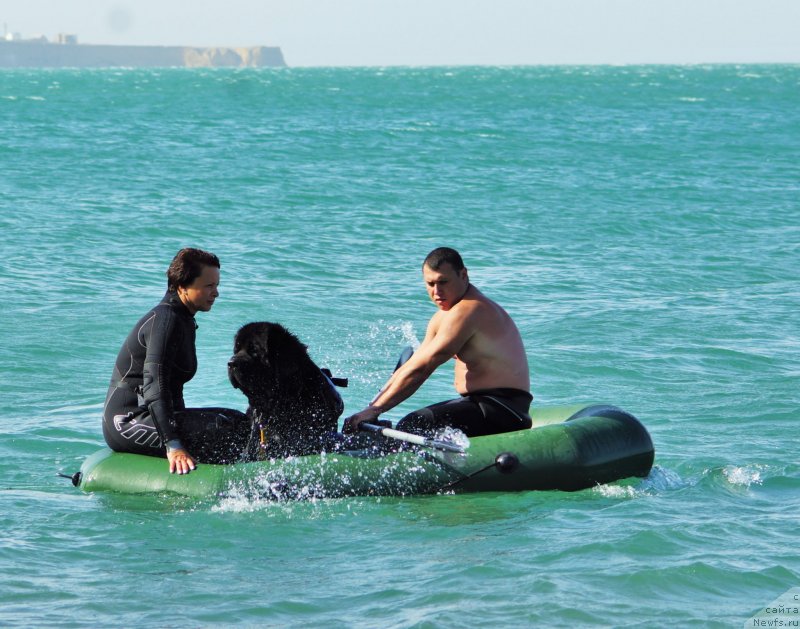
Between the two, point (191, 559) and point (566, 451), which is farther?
point (566, 451)

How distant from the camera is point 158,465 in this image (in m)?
6.86

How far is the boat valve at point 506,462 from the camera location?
268 inches

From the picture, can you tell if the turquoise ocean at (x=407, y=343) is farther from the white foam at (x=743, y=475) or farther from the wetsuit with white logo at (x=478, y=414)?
the wetsuit with white logo at (x=478, y=414)

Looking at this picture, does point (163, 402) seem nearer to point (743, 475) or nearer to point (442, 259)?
point (442, 259)

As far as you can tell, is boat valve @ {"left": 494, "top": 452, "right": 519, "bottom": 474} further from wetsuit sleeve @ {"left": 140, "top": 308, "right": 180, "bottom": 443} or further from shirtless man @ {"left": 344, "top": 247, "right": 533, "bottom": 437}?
wetsuit sleeve @ {"left": 140, "top": 308, "right": 180, "bottom": 443}

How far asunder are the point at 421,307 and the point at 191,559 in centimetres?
802

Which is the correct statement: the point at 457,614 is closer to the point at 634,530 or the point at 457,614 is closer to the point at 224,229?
the point at 634,530

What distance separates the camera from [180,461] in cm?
666

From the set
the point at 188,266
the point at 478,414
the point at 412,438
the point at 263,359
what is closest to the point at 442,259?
the point at 478,414

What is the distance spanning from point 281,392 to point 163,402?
25.6 inches

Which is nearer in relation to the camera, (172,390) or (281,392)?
(281,392)

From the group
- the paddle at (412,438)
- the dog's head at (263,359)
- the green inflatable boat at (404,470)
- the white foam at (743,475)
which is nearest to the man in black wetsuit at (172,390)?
the green inflatable boat at (404,470)

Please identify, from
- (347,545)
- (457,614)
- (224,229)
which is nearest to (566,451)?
(347,545)

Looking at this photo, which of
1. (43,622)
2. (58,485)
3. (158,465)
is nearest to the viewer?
(43,622)
